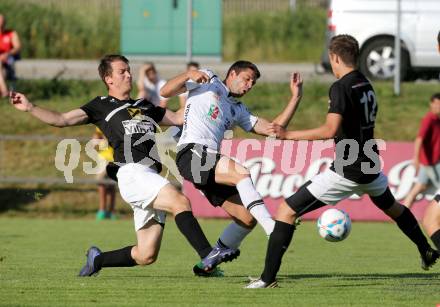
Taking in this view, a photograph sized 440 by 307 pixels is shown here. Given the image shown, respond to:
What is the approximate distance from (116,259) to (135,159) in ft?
3.21

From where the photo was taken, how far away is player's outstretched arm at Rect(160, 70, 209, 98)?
9.12m

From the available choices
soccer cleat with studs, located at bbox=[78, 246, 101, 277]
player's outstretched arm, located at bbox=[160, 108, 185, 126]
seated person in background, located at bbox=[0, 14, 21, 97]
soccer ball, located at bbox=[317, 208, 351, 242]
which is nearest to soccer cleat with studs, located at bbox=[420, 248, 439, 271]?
soccer ball, located at bbox=[317, 208, 351, 242]

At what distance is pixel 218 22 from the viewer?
22.4 m

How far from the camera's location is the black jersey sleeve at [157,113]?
9.68 m

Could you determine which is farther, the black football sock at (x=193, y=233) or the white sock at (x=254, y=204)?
the white sock at (x=254, y=204)

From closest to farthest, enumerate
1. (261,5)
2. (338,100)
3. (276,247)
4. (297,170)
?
(338,100) → (276,247) → (297,170) → (261,5)

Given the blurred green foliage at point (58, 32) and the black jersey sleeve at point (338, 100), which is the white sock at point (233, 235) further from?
the blurred green foliage at point (58, 32)

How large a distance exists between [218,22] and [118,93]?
512 inches

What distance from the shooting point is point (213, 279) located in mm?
9680

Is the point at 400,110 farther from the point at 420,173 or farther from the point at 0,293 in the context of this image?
the point at 0,293

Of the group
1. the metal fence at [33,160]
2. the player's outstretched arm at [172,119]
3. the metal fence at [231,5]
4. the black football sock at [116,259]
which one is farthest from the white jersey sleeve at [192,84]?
the metal fence at [231,5]

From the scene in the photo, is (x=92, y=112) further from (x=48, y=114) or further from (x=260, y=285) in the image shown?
(x=260, y=285)

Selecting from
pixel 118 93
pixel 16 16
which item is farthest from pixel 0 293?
pixel 16 16

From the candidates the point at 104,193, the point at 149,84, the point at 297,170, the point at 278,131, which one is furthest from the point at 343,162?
the point at 149,84
